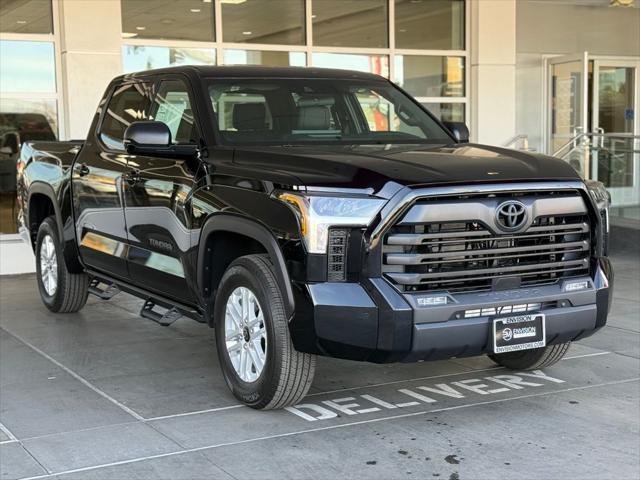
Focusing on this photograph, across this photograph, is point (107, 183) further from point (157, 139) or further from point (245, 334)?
point (245, 334)

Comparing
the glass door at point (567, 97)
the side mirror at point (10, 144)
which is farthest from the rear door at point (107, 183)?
the glass door at point (567, 97)

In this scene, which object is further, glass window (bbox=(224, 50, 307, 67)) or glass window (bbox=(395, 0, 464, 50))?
glass window (bbox=(395, 0, 464, 50))

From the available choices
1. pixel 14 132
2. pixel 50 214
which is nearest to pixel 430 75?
pixel 14 132

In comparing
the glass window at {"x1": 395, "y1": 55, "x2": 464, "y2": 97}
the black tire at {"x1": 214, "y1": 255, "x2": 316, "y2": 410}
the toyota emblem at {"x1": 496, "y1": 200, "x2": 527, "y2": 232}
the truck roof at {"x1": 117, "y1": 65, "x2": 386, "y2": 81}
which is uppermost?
the glass window at {"x1": 395, "y1": 55, "x2": 464, "y2": 97}

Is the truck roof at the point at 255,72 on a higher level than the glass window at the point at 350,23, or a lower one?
lower

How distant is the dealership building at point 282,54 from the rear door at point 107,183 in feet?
12.9

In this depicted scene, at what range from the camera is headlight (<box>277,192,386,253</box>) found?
4.48 meters

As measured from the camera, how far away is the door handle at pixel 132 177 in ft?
20.0

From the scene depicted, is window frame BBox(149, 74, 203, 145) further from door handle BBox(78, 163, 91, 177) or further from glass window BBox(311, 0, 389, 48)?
glass window BBox(311, 0, 389, 48)

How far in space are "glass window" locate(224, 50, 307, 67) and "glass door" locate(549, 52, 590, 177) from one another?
574 cm

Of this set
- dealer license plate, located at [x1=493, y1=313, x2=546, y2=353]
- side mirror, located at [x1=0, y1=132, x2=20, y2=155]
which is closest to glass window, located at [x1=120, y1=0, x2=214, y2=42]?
side mirror, located at [x1=0, y1=132, x2=20, y2=155]

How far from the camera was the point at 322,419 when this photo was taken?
5012 millimetres

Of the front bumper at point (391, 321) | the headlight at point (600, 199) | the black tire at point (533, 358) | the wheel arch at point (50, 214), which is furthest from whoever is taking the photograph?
the wheel arch at point (50, 214)

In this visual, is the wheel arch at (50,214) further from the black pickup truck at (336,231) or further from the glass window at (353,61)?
the glass window at (353,61)
